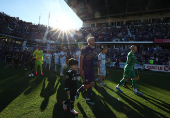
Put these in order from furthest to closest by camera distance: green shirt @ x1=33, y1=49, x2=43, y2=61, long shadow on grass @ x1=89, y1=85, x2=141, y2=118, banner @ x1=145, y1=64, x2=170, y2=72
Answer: banner @ x1=145, y1=64, x2=170, y2=72 < green shirt @ x1=33, y1=49, x2=43, y2=61 < long shadow on grass @ x1=89, y1=85, x2=141, y2=118

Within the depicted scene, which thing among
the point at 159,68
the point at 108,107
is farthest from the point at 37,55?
the point at 159,68

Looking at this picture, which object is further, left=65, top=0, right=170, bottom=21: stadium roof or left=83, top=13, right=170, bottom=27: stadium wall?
left=83, top=13, right=170, bottom=27: stadium wall

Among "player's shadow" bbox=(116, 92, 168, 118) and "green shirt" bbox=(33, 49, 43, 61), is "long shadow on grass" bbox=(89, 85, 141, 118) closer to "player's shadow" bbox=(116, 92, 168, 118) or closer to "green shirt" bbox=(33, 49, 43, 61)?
"player's shadow" bbox=(116, 92, 168, 118)

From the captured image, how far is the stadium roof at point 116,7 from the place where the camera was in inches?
922

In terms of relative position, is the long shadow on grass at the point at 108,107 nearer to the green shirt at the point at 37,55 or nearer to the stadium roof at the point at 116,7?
the green shirt at the point at 37,55

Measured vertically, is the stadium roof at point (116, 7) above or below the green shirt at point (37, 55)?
above

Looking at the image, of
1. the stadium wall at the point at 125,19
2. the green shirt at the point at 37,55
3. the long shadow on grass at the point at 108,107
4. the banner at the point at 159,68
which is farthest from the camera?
the stadium wall at the point at 125,19

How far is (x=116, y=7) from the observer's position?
85.1 ft

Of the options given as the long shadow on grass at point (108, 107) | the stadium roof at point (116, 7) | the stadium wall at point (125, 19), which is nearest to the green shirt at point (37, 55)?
the long shadow on grass at point (108, 107)

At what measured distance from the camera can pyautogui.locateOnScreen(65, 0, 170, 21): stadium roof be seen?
23408 millimetres

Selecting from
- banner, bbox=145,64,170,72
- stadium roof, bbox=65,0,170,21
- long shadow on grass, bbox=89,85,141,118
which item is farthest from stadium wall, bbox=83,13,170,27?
long shadow on grass, bbox=89,85,141,118

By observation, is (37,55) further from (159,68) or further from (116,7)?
(116,7)

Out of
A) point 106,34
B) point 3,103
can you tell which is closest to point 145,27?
point 106,34

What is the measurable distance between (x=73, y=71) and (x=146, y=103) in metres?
3.10
